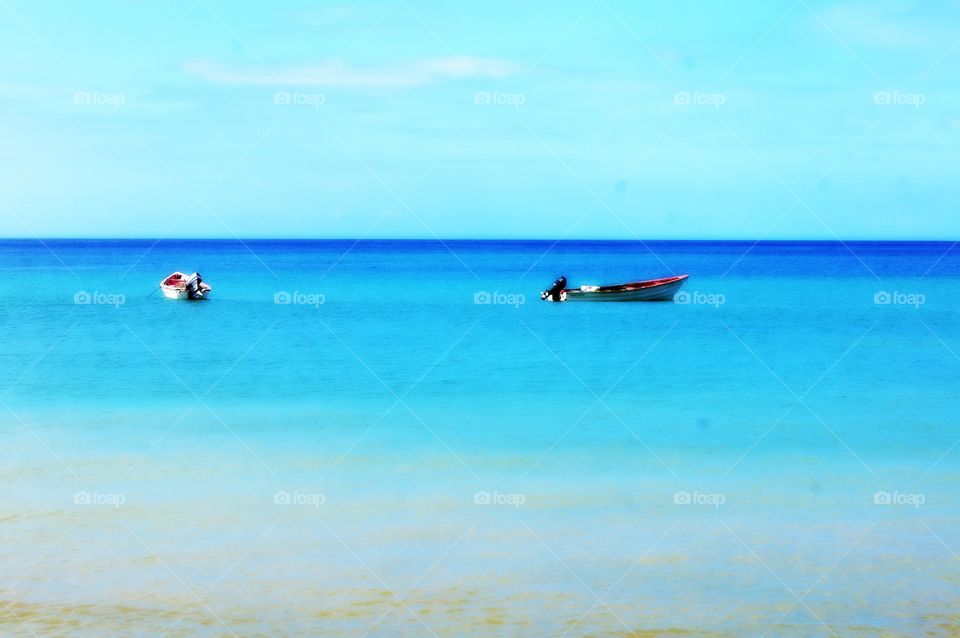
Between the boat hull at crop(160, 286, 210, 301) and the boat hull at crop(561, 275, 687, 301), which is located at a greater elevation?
the boat hull at crop(160, 286, 210, 301)

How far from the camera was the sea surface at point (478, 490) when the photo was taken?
7730mm

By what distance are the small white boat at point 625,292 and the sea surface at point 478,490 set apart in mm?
14319

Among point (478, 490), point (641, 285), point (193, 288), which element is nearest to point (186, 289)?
point (193, 288)

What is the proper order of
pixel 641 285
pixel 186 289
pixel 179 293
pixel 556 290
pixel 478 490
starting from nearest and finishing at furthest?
1. pixel 478 490
2. pixel 641 285
3. pixel 186 289
4. pixel 179 293
5. pixel 556 290

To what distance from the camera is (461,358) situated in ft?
76.6

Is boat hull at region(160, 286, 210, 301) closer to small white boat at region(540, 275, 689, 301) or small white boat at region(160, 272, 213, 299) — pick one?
small white boat at region(160, 272, 213, 299)

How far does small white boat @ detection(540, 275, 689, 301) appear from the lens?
131 feet

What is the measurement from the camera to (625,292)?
133 ft

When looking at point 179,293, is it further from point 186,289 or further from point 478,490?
point 478,490

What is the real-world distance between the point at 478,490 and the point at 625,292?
99.1ft

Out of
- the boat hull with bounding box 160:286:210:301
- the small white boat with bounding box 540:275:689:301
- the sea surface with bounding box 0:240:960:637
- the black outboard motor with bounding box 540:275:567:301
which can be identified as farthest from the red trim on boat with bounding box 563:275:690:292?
the boat hull with bounding box 160:286:210:301

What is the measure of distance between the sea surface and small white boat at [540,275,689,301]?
47.0ft

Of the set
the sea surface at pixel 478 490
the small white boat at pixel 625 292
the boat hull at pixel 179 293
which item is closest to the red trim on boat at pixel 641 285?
the small white boat at pixel 625 292

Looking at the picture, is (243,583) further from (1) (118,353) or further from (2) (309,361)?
(1) (118,353)
